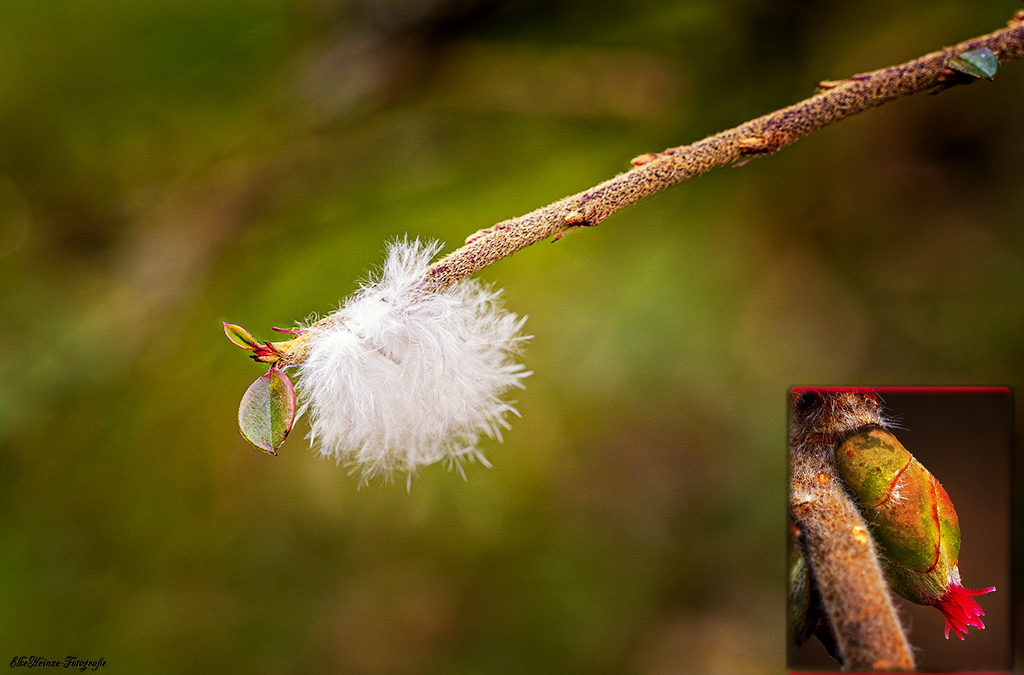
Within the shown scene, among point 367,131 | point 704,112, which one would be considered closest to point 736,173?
point 704,112

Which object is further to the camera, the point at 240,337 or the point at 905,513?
the point at 905,513

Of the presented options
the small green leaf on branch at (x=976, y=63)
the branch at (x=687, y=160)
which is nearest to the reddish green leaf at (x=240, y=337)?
the branch at (x=687, y=160)

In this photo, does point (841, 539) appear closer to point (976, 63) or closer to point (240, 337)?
point (976, 63)

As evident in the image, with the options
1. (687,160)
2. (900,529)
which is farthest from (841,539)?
(687,160)

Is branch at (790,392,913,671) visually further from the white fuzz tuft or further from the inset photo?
the white fuzz tuft

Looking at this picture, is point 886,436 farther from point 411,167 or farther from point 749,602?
point 411,167
